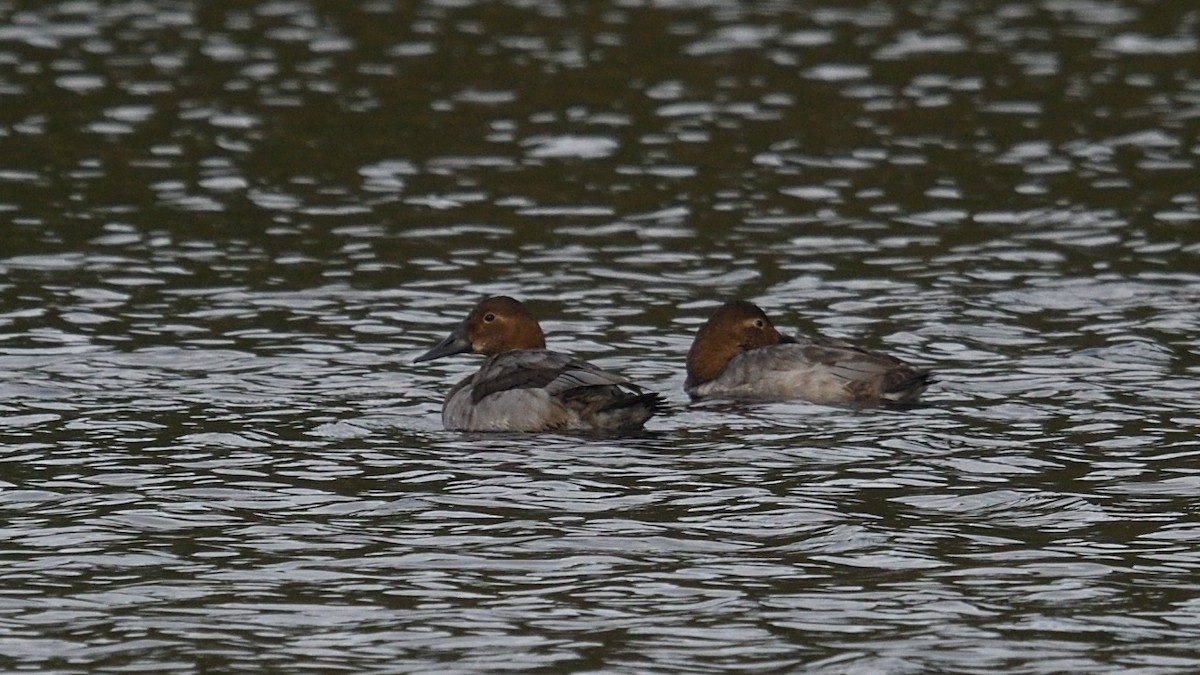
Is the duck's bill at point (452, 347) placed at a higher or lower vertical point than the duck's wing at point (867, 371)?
higher

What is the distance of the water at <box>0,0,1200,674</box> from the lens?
9.79 m

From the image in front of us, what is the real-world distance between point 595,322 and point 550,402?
3.29 metres

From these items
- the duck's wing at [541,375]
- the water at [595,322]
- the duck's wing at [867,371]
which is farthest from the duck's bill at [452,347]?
the duck's wing at [867,371]

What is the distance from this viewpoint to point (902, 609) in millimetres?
9711

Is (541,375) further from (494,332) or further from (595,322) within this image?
(595,322)

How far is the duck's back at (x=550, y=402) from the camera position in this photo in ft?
45.5

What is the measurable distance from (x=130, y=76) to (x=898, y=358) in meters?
13.7

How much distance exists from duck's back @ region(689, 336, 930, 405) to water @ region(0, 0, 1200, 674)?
0.34 meters

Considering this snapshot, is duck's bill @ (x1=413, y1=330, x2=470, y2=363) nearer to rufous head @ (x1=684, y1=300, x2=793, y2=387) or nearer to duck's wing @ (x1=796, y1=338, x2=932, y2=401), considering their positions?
rufous head @ (x1=684, y1=300, x2=793, y2=387)

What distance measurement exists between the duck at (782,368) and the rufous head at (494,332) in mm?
1268

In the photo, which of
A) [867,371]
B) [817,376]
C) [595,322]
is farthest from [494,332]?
[867,371]

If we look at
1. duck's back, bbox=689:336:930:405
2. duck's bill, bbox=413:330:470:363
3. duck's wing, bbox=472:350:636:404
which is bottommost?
duck's back, bbox=689:336:930:405

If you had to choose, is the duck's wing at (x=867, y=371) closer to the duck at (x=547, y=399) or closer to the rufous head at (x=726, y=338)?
the rufous head at (x=726, y=338)

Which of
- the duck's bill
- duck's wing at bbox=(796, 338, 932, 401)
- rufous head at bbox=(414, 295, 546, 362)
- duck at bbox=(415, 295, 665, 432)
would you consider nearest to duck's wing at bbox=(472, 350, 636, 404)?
duck at bbox=(415, 295, 665, 432)
